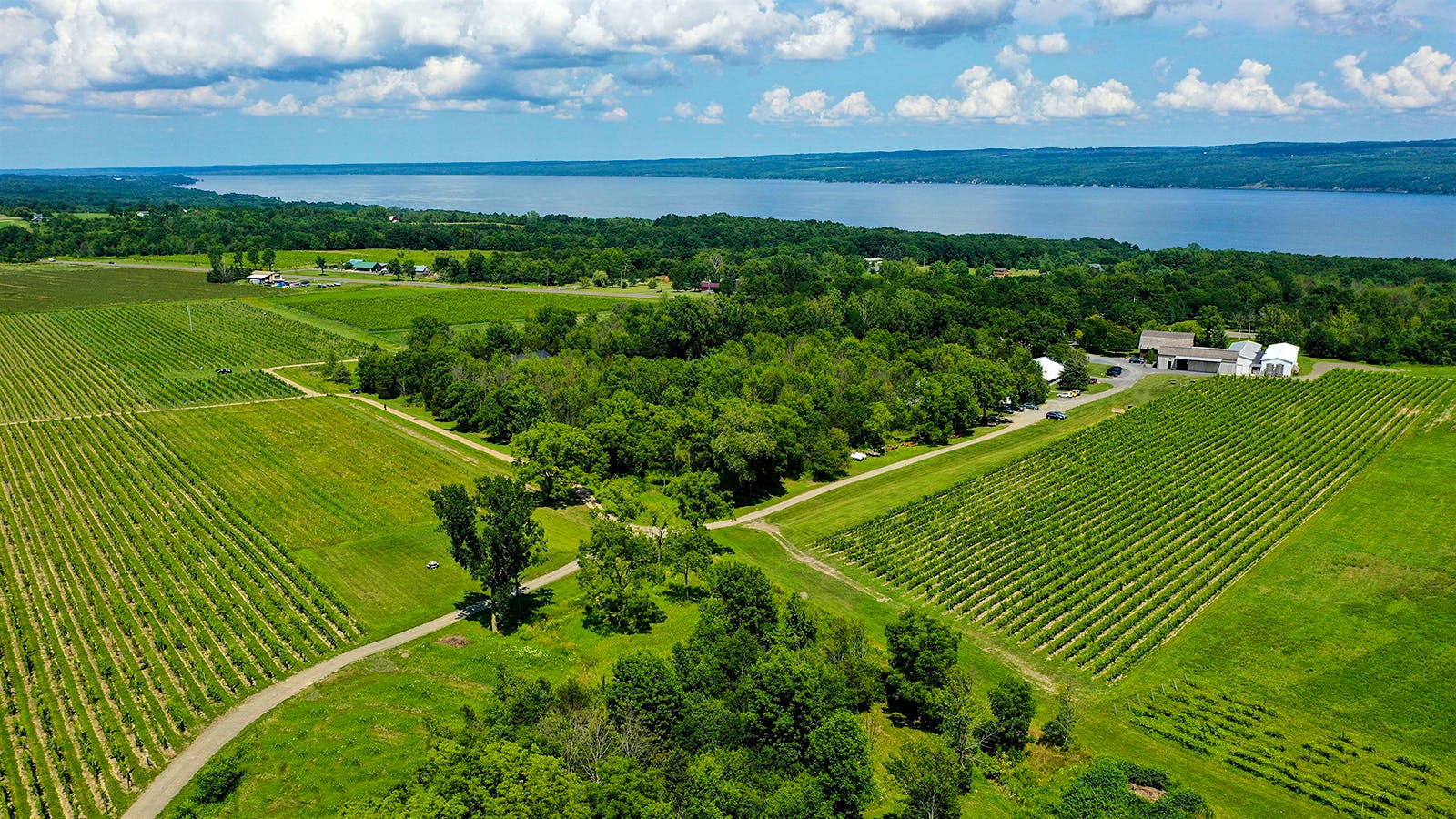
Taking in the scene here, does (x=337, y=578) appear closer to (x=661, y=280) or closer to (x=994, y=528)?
(x=994, y=528)

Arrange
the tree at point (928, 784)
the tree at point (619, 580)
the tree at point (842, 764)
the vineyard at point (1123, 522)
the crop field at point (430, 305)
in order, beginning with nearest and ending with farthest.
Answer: the tree at point (928, 784), the tree at point (842, 764), the tree at point (619, 580), the vineyard at point (1123, 522), the crop field at point (430, 305)

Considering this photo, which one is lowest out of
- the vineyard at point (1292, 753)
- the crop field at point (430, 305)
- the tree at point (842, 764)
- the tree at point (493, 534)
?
the vineyard at point (1292, 753)

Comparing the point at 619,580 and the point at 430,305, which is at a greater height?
the point at 430,305

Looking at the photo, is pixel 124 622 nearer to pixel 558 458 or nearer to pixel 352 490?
pixel 352 490

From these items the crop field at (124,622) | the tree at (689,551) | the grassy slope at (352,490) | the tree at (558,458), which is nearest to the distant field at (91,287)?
the grassy slope at (352,490)

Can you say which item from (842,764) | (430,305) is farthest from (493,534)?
(430,305)

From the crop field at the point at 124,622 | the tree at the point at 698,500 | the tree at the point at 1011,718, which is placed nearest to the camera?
the crop field at the point at 124,622

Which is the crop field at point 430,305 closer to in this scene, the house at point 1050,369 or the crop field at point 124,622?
the house at point 1050,369
